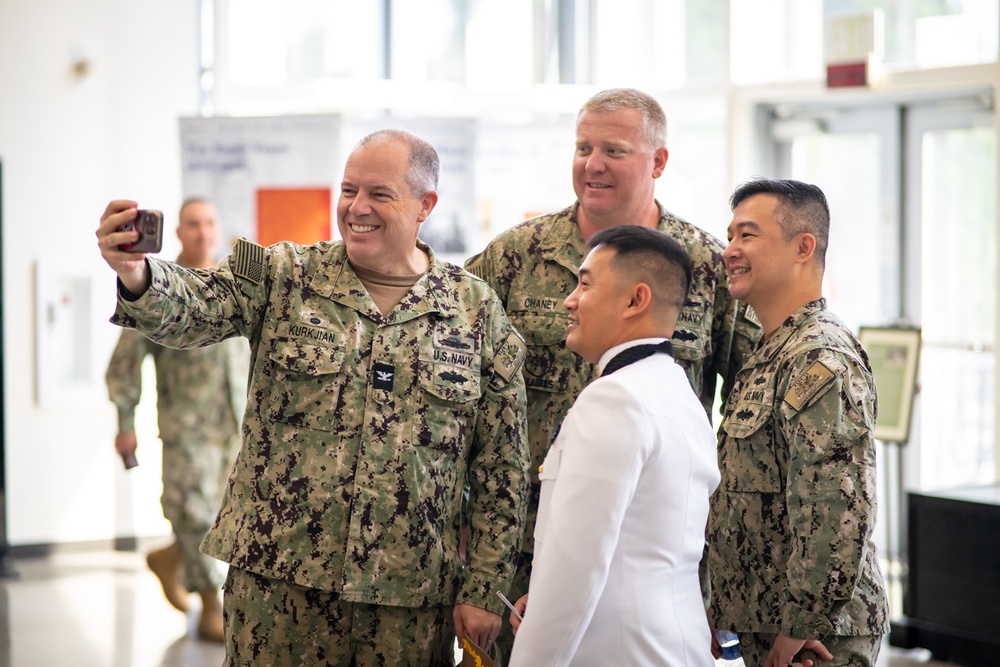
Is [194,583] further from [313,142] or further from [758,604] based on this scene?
[758,604]

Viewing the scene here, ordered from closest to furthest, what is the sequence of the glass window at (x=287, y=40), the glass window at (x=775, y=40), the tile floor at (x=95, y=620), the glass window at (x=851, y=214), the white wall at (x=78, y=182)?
the tile floor at (x=95, y=620)
the glass window at (x=851, y=214)
the glass window at (x=775, y=40)
the white wall at (x=78, y=182)
the glass window at (x=287, y=40)

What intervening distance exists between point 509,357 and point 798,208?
2.55 ft

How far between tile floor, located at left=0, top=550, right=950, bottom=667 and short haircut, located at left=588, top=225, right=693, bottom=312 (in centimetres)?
352

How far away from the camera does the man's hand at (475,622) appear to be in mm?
2602

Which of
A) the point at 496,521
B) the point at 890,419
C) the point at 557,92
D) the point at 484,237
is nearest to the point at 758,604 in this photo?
the point at 496,521

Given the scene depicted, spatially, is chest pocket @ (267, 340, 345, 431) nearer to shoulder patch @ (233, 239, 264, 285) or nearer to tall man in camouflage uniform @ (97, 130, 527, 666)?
tall man in camouflage uniform @ (97, 130, 527, 666)

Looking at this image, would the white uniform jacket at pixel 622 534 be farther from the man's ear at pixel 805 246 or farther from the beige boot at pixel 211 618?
the beige boot at pixel 211 618

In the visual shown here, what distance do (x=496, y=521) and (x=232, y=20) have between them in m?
5.98

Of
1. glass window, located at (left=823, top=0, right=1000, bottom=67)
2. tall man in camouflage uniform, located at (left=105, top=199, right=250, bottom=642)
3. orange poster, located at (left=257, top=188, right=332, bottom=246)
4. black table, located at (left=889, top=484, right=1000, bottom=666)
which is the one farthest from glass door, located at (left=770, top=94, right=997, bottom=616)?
tall man in camouflage uniform, located at (left=105, top=199, right=250, bottom=642)

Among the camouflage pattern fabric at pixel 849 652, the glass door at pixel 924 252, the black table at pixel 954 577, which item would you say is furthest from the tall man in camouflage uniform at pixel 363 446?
the glass door at pixel 924 252

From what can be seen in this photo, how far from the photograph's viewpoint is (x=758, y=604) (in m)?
2.68

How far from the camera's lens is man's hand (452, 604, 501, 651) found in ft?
8.54

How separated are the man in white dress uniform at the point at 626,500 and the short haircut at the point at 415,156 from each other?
0.65 meters

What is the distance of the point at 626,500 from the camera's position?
1.99m
